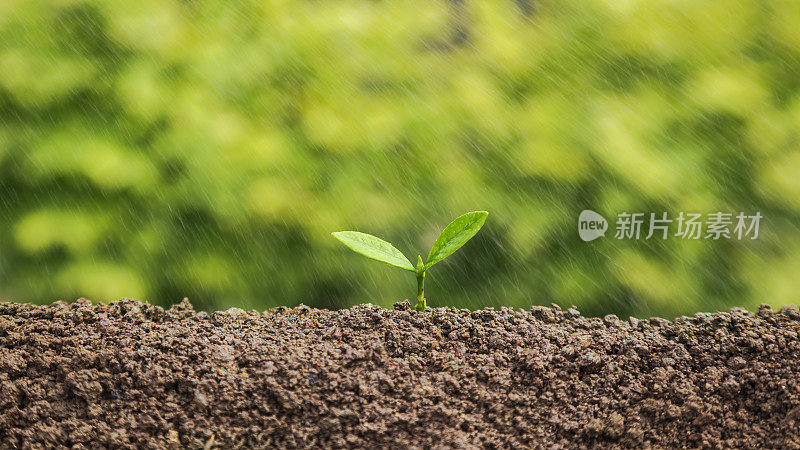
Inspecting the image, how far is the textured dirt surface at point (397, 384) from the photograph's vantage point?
3.18 ft

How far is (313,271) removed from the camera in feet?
4.59

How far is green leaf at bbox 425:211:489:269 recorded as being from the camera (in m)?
1.15

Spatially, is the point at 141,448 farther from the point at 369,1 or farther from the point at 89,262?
the point at 369,1

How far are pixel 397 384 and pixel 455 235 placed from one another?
0.28 m

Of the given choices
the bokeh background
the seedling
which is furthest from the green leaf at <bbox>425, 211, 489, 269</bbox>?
the bokeh background

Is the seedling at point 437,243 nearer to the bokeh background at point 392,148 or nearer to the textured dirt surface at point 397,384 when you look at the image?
the textured dirt surface at point 397,384

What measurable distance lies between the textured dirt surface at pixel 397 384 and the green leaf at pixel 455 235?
3.8 inches

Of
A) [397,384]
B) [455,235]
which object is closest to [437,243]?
[455,235]

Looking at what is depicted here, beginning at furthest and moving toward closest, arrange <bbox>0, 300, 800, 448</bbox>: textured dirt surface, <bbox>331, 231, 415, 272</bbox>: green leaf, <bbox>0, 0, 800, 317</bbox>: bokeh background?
<bbox>0, 0, 800, 317</bbox>: bokeh background, <bbox>331, 231, 415, 272</bbox>: green leaf, <bbox>0, 300, 800, 448</bbox>: textured dirt surface

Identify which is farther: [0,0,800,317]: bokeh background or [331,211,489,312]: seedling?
[0,0,800,317]: bokeh background

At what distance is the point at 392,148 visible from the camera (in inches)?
56.4

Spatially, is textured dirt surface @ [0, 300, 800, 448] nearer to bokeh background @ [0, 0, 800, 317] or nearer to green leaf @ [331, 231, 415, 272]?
green leaf @ [331, 231, 415, 272]

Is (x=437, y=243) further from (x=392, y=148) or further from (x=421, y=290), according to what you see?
(x=392, y=148)

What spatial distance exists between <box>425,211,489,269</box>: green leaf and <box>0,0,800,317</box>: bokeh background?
26cm
